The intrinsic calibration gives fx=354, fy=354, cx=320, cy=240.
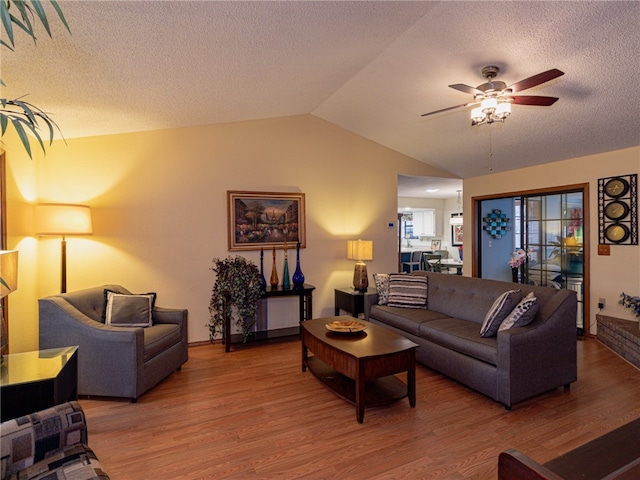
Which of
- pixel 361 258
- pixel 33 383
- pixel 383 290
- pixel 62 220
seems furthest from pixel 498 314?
pixel 62 220

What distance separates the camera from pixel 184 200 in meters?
4.25

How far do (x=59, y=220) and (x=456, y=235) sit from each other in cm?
917

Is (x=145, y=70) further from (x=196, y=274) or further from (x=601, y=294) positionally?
(x=601, y=294)

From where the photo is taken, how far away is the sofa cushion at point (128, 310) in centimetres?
320

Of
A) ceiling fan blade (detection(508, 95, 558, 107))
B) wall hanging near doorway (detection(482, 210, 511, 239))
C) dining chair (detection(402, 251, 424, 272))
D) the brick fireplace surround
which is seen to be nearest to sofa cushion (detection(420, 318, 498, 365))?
the brick fireplace surround

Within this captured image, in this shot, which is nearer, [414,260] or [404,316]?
[404,316]

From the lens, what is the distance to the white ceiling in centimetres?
228

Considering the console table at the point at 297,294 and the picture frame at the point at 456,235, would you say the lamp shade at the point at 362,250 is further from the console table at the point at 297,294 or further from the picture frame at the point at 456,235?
the picture frame at the point at 456,235

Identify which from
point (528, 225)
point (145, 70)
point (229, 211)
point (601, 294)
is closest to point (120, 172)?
point (229, 211)

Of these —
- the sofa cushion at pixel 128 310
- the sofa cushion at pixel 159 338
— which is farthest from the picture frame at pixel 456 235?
the sofa cushion at pixel 128 310

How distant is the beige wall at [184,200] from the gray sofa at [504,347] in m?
1.99

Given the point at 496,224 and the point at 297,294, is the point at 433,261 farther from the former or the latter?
the point at 297,294

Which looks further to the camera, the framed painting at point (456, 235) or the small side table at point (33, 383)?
the framed painting at point (456, 235)

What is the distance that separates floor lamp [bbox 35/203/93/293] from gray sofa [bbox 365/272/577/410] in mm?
3387
